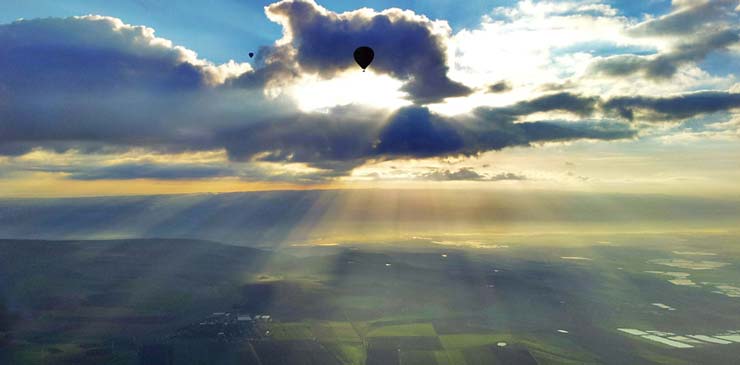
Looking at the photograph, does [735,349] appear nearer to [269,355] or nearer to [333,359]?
[333,359]

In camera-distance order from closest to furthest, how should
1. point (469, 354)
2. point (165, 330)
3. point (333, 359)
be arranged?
point (333, 359) → point (469, 354) → point (165, 330)

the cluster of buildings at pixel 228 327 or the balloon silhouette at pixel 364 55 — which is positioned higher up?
the balloon silhouette at pixel 364 55

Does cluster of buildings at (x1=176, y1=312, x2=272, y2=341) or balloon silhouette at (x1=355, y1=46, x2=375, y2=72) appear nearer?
balloon silhouette at (x1=355, y1=46, x2=375, y2=72)

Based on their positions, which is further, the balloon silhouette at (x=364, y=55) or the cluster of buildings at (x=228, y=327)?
the cluster of buildings at (x=228, y=327)

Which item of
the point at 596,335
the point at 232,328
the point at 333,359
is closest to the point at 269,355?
the point at 333,359

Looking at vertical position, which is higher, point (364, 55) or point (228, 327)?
point (364, 55)

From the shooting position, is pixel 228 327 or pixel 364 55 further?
pixel 228 327

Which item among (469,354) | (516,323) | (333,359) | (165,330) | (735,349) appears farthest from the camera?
(516,323)

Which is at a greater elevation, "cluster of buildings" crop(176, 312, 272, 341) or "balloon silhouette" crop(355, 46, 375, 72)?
"balloon silhouette" crop(355, 46, 375, 72)
